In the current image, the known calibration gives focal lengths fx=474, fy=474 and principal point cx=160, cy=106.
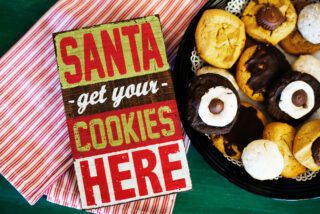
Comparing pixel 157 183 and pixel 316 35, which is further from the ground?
pixel 316 35

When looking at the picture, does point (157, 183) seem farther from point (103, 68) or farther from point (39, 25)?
point (39, 25)

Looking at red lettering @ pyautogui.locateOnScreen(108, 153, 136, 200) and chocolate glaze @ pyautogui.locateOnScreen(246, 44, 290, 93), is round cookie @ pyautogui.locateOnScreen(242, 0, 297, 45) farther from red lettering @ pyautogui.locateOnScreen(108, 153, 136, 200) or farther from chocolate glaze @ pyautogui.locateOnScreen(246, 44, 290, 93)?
red lettering @ pyautogui.locateOnScreen(108, 153, 136, 200)

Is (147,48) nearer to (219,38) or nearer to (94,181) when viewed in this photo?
(219,38)

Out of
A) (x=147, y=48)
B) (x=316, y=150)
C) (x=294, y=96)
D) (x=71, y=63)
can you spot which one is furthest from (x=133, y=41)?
(x=316, y=150)

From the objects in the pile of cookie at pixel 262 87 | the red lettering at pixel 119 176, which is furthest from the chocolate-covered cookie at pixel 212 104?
the red lettering at pixel 119 176

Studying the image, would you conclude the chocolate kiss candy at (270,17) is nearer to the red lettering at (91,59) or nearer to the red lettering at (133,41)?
the red lettering at (133,41)

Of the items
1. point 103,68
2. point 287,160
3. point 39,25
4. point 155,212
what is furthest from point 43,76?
point 287,160
